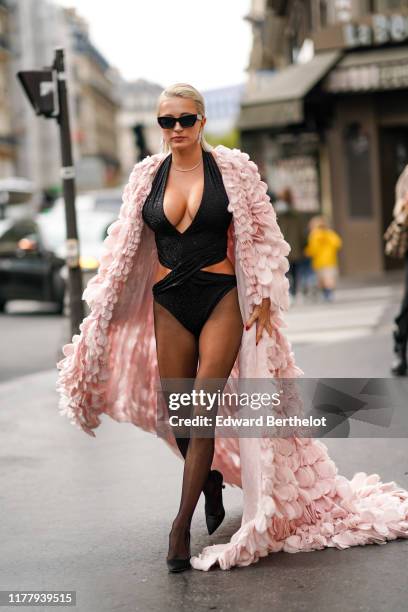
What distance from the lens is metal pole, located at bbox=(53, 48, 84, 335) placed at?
9.96 metres

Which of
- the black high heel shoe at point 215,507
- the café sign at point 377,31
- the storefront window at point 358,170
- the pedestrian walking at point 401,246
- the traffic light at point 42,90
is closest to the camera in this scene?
the black high heel shoe at point 215,507

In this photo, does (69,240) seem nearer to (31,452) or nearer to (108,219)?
(31,452)

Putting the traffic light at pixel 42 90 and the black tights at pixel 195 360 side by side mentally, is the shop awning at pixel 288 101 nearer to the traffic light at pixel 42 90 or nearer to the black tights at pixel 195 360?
the traffic light at pixel 42 90

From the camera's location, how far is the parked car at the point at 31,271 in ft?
57.1

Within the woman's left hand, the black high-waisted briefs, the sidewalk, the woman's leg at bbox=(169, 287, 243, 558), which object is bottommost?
the sidewalk

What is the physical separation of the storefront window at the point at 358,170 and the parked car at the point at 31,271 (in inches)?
251

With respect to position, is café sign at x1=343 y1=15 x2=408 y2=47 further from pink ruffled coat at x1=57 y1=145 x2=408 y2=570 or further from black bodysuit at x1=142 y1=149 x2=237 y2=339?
black bodysuit at x1=142 y1=149 x2=237 y2=339

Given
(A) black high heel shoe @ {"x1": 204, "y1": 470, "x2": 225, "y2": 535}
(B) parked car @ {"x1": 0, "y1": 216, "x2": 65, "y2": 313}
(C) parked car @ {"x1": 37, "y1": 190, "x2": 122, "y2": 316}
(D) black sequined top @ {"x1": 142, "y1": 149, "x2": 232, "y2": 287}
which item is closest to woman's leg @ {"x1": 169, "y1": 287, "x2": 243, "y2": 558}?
(D) black sequined top @ {"x1": 142, "y1": 149, "x2": 232, "y2": 287}

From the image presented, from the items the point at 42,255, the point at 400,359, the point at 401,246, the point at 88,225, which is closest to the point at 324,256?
the point at 88,225

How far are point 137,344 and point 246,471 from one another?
0.78 m

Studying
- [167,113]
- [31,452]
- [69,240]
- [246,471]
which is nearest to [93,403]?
[246,471]

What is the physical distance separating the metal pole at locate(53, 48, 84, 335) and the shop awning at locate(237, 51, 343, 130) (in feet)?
33.0

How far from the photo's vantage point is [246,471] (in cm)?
430

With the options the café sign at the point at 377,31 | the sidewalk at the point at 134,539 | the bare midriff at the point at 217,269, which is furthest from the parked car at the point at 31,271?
the bare midriff at the point at 217,269
